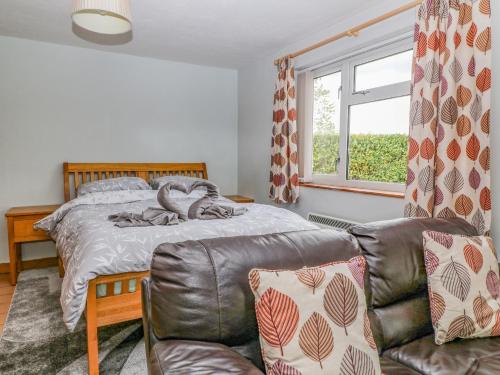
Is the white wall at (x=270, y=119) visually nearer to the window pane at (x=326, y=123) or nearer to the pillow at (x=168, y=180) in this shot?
the window pane at (x=326, y=123)

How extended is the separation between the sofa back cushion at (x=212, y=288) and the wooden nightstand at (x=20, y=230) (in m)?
2.60

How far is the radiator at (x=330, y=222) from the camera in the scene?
2.79 meters

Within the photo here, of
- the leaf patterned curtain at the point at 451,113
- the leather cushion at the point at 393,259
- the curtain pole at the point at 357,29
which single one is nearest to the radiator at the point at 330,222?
the leaf patterned curtain at the point at 451,113

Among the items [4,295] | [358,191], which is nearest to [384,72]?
[358,191]

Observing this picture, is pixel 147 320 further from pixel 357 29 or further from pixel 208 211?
pixel 357 29

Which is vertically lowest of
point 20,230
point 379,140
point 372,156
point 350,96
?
point 20,230

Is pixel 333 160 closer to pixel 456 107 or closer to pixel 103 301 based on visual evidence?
pixel 456 107

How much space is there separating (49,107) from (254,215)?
2.55 meters

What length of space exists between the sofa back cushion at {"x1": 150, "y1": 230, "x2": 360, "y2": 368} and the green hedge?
1783mm

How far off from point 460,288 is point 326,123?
7.16ft

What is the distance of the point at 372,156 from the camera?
2797 millimetres

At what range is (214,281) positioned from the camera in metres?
1.04

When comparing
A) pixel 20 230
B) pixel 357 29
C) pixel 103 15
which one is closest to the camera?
pixel 103 15

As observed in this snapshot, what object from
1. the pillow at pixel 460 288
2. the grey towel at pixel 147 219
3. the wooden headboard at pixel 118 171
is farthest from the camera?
the wooden headboard at pixel 118 171
